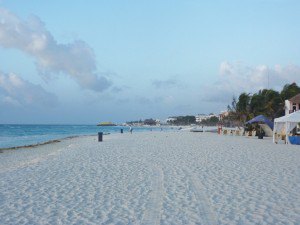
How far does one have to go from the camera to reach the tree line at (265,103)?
164 feet

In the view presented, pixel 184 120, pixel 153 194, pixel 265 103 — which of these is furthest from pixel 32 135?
pixel 184 120

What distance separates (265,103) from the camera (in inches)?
2114

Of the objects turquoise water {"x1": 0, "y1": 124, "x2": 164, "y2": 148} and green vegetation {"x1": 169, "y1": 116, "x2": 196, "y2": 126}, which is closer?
turquoise water {"x1": 0, "y1": 124, "x2": 164, "y2": 148}

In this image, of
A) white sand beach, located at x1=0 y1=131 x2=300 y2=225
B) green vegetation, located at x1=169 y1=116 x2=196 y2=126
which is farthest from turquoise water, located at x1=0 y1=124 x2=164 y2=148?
green vegetation, located at x1=169 y1=116 x2=196 y2=126

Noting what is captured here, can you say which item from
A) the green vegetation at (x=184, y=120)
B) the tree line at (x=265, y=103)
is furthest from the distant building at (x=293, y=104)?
the green vegetation at (x=184, y=120)

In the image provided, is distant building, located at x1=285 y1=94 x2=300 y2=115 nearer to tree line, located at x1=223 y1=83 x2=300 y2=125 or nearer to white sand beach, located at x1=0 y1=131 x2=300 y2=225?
tree line, located at x1=223 y1=83 x2=300 y2=125

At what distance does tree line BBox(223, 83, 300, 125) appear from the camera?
50.0 meters

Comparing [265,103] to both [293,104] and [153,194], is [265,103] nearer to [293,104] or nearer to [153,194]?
[293,104]

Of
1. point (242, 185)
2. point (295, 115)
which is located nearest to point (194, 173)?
point (242, 185)

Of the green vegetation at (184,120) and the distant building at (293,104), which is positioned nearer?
the distant building at (293,104)

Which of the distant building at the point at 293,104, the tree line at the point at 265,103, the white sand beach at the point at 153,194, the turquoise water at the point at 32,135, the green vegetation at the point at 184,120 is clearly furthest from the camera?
the green vegetation at the point at 184,120

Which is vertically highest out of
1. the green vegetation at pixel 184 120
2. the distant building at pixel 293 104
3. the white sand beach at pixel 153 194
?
the green vegetation at pixel 184 120

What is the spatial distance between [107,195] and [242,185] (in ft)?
10.1

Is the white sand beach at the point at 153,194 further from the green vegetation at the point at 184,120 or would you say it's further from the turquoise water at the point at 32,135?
the green vegetation at the point at 184,120
